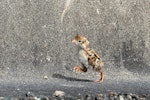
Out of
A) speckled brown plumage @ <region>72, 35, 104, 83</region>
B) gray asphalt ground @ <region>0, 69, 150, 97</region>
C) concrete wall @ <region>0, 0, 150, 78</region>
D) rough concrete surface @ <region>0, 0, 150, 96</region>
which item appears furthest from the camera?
concrete wall @ <region>0, 0, 150, 78</region>

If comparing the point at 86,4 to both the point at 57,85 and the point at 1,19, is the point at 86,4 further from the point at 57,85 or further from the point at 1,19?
the point at 57,85

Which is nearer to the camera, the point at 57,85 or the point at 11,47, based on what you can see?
the point at 57,85

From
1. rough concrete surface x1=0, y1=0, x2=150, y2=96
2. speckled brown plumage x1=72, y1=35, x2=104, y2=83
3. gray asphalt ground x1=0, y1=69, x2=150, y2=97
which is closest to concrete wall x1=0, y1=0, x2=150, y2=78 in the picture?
rough concrete surface x1=0, y1=0, x2=150, y2=96

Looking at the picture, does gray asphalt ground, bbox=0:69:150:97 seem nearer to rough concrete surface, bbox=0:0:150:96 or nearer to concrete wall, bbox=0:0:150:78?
rough concrete surface, bbox=0:0:150:96

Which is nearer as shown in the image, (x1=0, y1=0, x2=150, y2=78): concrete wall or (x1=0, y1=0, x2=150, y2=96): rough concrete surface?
(x1=0, y1=0, x2=150, y2=96): rough concrete surface

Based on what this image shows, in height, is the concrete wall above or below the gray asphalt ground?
above

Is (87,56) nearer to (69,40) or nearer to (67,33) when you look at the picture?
(69,40)

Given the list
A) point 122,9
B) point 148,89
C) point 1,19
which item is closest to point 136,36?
point 122,9
